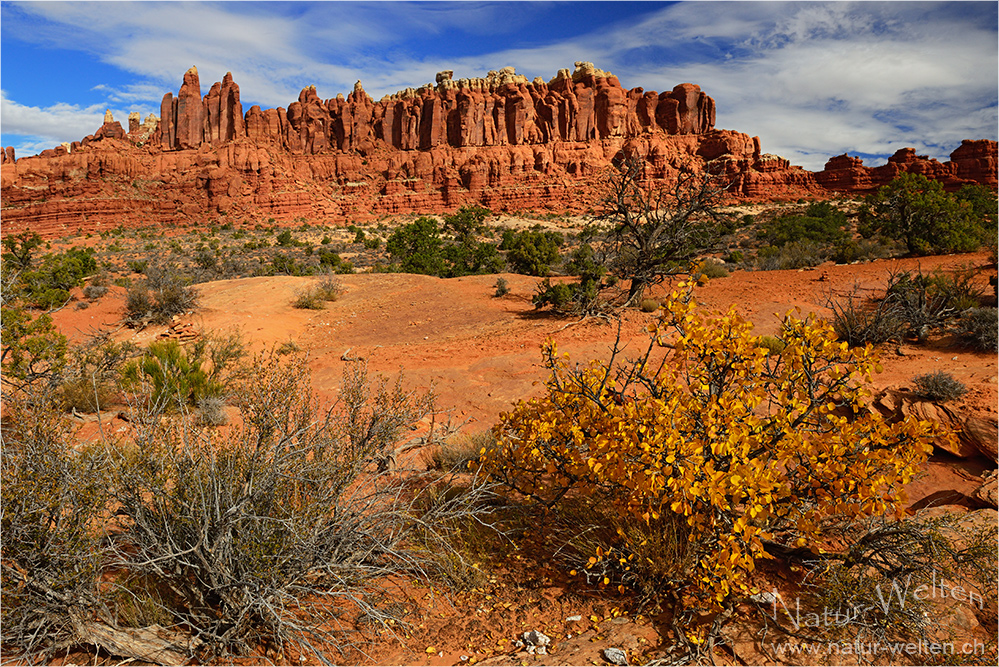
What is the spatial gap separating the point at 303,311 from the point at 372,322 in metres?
2.30

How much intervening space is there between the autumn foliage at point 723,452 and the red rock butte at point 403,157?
214 ft

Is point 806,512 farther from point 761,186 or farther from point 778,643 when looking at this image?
point 761,186

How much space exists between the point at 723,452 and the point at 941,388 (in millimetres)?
4908

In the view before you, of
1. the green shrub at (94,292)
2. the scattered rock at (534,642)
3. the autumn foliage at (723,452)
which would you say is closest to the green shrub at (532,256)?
the green shrub at (94,292)

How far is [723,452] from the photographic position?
8.39 ft

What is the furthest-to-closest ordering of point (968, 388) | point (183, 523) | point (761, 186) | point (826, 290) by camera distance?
1. point (761, 186)
2. point (826, 290)
3. point (968, 388)
4. point (183, 523)

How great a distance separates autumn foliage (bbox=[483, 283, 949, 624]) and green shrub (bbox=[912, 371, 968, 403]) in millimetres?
3516

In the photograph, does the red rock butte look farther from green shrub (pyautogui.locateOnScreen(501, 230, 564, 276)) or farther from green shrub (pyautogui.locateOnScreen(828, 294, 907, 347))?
green shrub (pyautogui.locateOnScreen(828, 294, 907, 347))

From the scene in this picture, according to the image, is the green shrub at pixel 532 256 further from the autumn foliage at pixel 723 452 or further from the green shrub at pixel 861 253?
the autumn foliage at pixel 723 452

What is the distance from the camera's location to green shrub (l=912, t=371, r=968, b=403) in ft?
18.6

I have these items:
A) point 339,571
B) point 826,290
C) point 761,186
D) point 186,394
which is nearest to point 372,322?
point 186,394

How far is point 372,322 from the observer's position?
1277cm

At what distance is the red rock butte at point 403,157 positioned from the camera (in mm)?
63719

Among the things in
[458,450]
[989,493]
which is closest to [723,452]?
[458,450]
